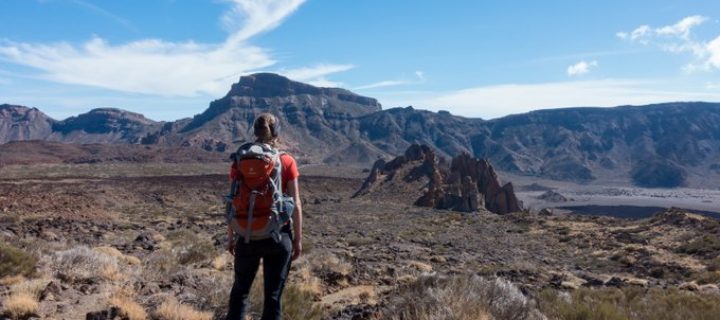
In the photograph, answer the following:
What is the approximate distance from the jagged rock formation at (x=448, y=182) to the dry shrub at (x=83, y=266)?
1590 inches

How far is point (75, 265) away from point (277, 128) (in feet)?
19.5

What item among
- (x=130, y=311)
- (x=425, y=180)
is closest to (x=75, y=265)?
(x=130, y=311)

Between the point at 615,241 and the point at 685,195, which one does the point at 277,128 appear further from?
the point at 685,195

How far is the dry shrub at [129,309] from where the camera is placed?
618 cm

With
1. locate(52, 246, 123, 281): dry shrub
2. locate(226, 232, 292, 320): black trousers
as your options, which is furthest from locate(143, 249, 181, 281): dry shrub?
locate(226, 232, 292, 320): black trousers

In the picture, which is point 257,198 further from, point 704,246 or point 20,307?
point 704,246

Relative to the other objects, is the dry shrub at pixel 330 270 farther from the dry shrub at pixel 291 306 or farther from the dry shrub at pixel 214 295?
the dry shrub at pixel 291 306

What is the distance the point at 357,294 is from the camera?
9398mm

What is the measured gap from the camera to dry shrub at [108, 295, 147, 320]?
618cm

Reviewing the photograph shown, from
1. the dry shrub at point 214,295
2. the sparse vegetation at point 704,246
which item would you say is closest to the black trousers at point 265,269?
the dry shrub at point 214,295

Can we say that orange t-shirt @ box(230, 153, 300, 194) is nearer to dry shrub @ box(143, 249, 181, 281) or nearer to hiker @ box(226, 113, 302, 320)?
hiker @ box(226, 113, 302, 320)

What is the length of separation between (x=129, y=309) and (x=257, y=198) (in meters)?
2.77

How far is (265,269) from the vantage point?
4.76m

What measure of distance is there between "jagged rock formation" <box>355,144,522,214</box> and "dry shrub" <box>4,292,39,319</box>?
43170mm
